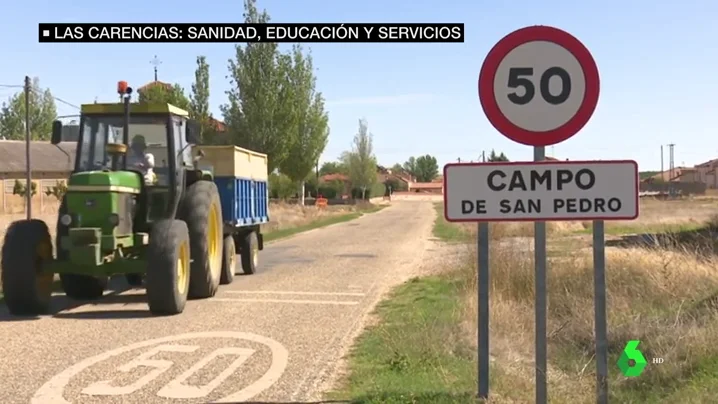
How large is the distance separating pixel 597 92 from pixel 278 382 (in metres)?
3.69

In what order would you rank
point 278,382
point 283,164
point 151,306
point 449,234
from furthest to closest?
point 283,164, point 449,234, point 151,306, point 278,382

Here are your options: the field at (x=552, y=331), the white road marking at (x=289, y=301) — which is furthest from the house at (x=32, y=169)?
the field at (x=552, y=331)

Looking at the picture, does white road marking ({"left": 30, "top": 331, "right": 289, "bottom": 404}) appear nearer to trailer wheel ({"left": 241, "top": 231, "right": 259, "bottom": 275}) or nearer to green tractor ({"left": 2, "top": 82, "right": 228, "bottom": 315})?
green tractor ({"left": 2, "top": 82, "right": 228, "bottom": 315})

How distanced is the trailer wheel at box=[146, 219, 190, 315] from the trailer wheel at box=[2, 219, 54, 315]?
1418mm

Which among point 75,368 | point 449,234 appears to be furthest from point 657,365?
point 449,234

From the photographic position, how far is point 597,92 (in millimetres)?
5195

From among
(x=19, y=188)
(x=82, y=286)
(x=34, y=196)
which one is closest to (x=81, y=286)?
(x=82, y=286)

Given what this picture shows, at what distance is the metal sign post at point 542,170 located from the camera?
5.21 meters

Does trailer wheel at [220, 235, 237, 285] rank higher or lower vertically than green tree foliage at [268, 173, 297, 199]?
lower

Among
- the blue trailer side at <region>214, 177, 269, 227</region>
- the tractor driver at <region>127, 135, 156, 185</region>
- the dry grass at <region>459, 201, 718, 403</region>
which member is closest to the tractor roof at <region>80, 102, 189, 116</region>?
the tractor driver at <region>127, 135, 156, 185</region>

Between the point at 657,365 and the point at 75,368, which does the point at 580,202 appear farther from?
the point at 75,368

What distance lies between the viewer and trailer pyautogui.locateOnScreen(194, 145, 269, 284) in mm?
14695

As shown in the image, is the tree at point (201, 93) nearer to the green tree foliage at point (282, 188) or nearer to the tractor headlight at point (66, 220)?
the green tree foliage at point (282, 188)

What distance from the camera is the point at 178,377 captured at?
7.30 metres
